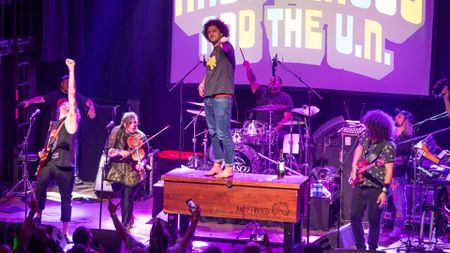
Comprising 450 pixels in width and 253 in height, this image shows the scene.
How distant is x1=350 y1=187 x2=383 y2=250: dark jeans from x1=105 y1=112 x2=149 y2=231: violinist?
3.43 m

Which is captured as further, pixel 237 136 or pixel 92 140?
pixel 92 140

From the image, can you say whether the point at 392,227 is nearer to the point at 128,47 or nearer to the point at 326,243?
the point at 326,243

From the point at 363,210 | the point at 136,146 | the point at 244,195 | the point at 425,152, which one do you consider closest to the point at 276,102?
the point at 425,152

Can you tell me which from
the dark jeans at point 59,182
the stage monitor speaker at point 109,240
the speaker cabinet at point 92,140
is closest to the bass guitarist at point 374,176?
the stage monitor speaker at point 109,240

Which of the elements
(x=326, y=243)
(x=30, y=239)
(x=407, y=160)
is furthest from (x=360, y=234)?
(x=30, y=239)

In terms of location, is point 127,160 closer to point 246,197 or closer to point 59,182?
point 59,182

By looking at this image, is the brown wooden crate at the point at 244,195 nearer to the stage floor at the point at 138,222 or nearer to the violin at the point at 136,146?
the stage floor at the point at 138,222

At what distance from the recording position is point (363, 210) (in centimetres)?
1066

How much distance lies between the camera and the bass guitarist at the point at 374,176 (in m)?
10.6

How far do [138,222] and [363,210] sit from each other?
4.46 metres

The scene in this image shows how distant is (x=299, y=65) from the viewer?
52.4 feet

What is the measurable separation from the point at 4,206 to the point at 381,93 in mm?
7152

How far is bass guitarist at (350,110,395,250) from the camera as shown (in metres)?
10.6

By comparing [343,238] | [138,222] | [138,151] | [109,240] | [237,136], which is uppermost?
[237,136]
